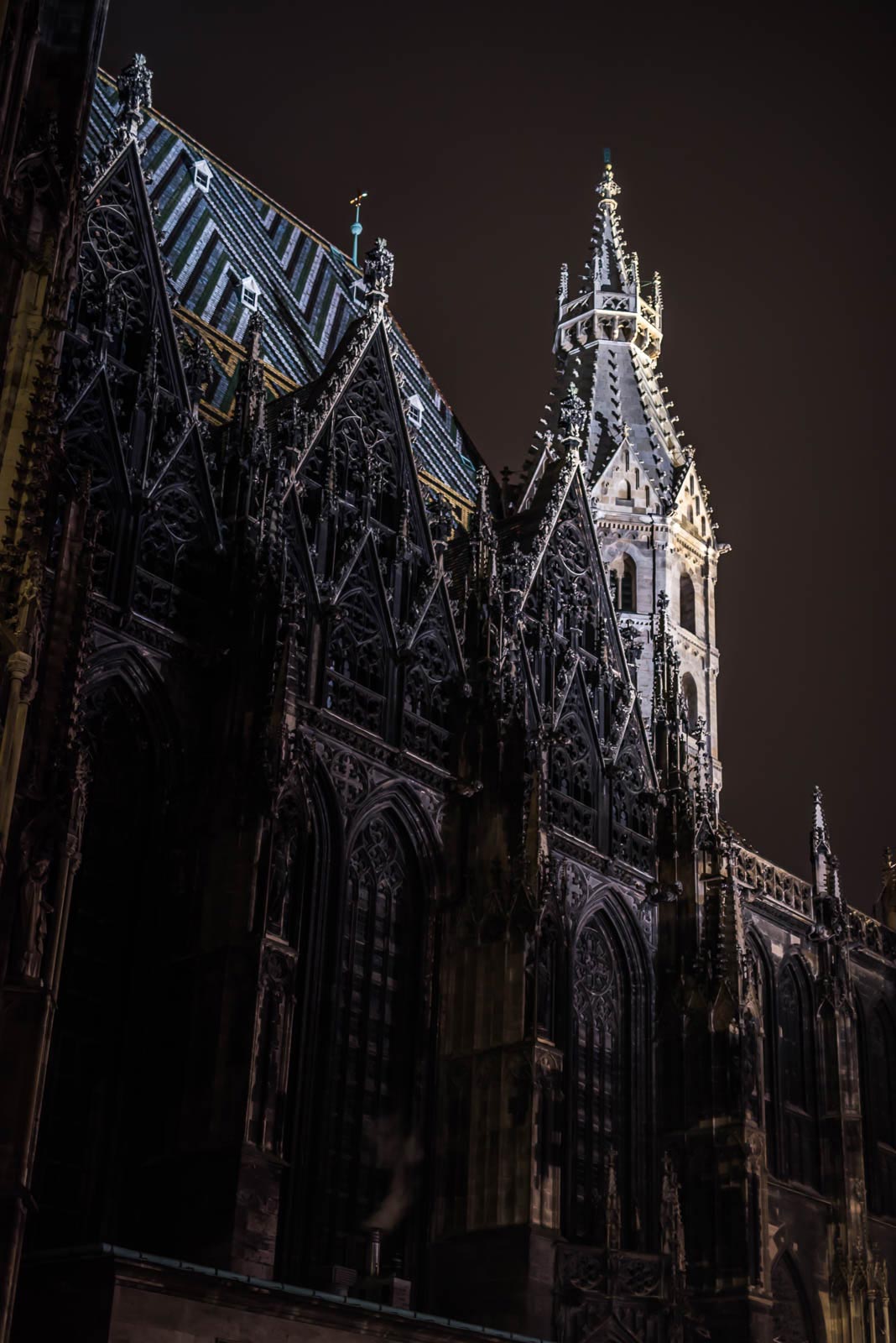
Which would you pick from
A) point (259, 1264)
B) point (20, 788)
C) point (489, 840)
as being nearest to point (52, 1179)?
point (259, 1264)

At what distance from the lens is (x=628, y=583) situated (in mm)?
47156

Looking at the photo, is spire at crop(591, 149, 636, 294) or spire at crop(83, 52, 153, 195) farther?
spire at crop(591, 149, 636, 294)

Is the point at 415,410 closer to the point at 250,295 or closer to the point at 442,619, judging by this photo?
the point at 250,295

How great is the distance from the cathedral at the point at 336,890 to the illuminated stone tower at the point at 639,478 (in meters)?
3.58

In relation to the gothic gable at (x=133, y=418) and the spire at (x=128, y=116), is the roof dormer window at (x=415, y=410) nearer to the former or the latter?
the spire at (x=128, y=116)

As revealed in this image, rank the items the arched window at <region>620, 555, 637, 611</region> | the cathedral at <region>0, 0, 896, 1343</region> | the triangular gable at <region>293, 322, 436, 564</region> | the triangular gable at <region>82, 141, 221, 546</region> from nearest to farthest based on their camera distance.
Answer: the cathedral at <region>0, 0, 896, 1343</region>
the triangular gable at <region>82, 141, 221, 546</region>
the triangular gable at <region>293, 322, 436, 564</region>
the arched window at <region>620, 555, 637, 611</region>

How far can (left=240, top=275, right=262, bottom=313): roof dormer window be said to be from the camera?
4155cm

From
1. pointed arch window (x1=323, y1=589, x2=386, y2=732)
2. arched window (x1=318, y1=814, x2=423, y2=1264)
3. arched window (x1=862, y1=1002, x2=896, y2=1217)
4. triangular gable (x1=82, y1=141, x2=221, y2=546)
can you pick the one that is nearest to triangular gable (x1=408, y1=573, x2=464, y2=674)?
pointed arch window (x1=323, y1=589, x2=386, y2=732)

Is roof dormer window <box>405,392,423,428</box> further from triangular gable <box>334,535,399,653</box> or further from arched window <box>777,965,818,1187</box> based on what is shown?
arched window <box>777,965,818,1187</box>

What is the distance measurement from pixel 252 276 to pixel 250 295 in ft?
4.95

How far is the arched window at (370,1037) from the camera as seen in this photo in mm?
28578

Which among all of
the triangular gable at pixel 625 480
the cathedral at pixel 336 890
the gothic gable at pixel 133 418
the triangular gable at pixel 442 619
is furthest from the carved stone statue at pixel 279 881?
the triangular gable at pixel 625 480

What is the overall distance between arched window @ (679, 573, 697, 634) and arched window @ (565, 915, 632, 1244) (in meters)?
14.3

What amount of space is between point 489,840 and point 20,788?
1282 cm
